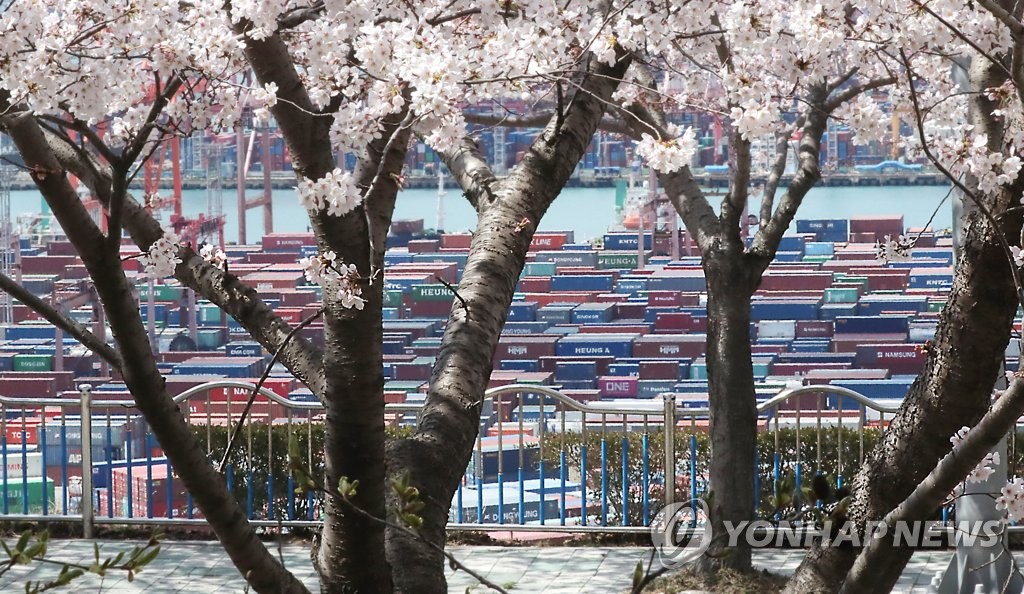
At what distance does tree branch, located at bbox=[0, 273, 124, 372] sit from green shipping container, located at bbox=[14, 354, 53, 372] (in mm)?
43747

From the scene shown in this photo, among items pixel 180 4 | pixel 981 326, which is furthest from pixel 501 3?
pixel 981 326

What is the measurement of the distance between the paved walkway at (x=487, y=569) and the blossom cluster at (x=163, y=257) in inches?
90.4

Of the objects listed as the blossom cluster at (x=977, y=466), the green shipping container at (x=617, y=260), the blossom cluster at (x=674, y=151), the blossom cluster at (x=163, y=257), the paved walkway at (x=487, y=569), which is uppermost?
the green shipping container at (x=617, y=260)

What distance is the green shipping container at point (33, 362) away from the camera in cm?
4356

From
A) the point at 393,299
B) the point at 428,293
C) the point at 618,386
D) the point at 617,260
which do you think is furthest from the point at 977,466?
the point at 617,260

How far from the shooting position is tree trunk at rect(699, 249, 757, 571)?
534 centimetres

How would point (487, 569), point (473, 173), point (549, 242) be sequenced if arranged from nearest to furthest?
1. point (473, 173)
2. point (487, 569)
3. point (549, 242)

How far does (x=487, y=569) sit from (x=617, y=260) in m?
51.5

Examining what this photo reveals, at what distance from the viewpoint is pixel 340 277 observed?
2443 mm

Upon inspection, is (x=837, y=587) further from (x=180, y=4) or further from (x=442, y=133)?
(x=180, y=4)

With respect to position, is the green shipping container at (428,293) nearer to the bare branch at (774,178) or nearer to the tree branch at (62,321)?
the bare branch at (774,178)

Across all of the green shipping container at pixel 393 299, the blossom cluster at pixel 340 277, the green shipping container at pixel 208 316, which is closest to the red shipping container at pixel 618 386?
the green shipping container at pixel 393 299

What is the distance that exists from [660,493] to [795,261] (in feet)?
163

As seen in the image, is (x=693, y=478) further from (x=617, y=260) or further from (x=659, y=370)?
(x=617, y=260)
